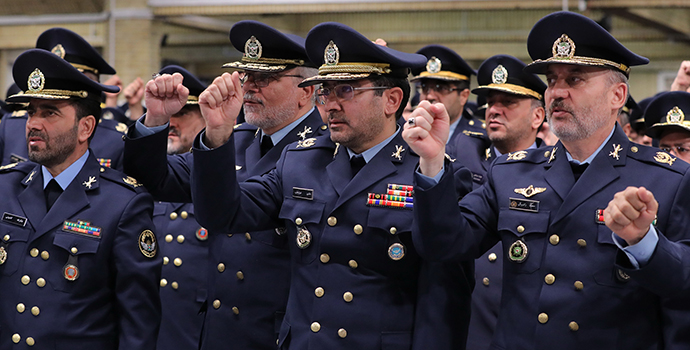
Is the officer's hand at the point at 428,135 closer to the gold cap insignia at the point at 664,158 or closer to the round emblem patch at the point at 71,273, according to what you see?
the gold cap insignia at the point at 664,158

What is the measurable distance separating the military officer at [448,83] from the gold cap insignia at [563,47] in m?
2.88

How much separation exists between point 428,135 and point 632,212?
0.67m

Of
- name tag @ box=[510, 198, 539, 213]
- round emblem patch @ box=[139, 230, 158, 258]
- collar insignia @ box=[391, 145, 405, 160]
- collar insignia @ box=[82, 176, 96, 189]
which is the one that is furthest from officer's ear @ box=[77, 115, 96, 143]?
name tag @ box=[510, 198, 539, 213]

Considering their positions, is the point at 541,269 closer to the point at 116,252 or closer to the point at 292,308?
the point at 292,308

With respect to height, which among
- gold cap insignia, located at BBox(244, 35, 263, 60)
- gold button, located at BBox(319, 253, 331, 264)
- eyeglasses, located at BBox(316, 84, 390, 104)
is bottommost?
gold button, located at BBox(319, 253, 331, 264)

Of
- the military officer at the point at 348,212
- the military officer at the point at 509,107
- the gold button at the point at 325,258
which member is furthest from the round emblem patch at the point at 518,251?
the military officer at the point at 509,107

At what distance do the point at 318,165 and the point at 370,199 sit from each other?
1.05 ft

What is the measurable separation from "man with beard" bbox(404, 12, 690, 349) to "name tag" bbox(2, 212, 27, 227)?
1574mm

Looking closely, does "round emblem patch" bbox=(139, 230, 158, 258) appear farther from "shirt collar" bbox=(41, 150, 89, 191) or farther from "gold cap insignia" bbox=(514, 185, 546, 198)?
"gold cap insignia" bbox=(514, 185, 546, 198)

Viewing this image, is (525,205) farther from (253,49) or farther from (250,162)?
(253,49)

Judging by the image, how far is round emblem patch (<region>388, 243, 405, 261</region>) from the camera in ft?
9.25

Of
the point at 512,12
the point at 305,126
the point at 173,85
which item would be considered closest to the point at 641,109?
the point at 305,126

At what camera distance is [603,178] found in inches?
104

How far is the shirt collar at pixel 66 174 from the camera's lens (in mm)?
3189
